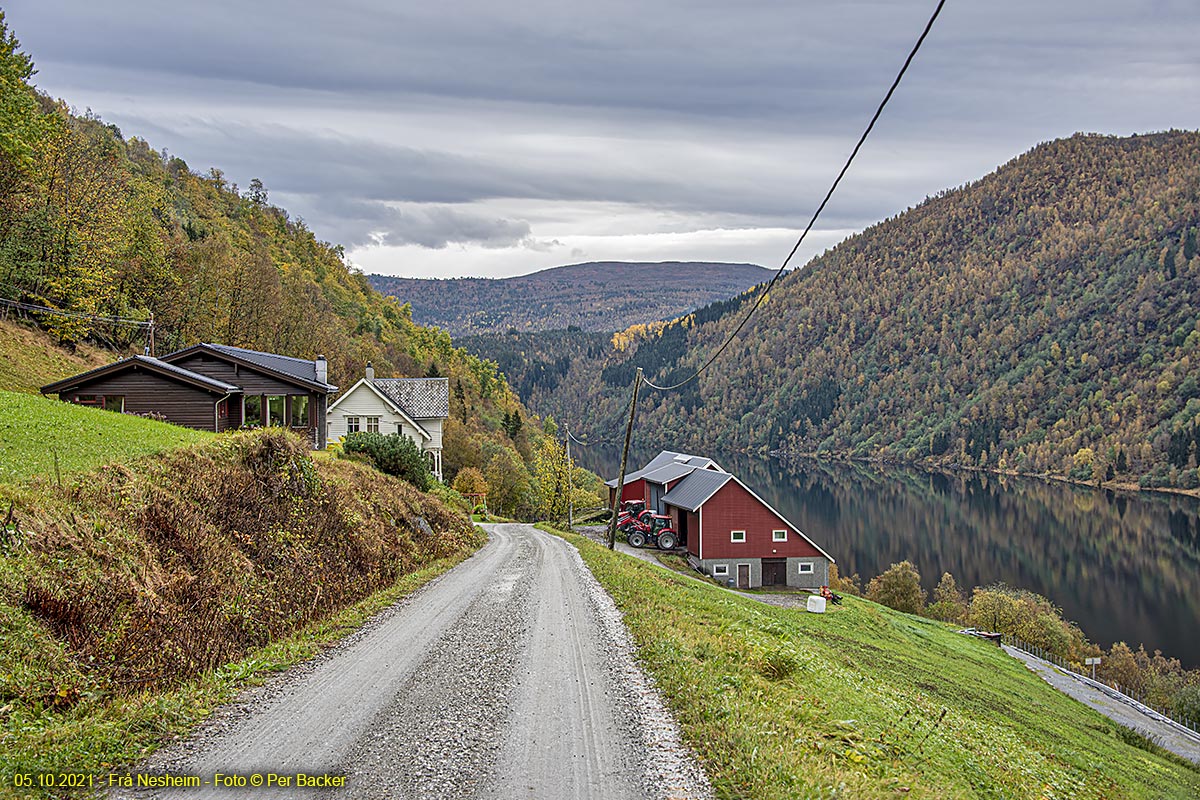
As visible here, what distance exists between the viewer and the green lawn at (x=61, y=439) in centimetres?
1255

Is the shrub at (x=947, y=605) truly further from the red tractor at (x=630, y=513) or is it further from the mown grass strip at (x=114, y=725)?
the mown grass strip at (x=114, y=725)

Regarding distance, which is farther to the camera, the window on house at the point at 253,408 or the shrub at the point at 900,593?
the shrub at the point at 900,593

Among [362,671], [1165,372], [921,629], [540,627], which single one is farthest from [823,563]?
[1165,372]

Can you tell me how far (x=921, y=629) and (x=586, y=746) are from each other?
132ft

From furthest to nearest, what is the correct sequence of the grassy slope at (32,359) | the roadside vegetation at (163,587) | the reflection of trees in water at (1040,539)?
the reflection of trees in water at (1040,539) < the grassy slope at (32,359) < the roadside vegetation at (163,587)

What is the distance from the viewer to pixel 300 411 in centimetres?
3941

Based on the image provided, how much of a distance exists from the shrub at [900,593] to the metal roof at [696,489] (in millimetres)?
18836

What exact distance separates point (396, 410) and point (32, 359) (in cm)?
1886

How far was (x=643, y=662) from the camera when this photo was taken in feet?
35.4

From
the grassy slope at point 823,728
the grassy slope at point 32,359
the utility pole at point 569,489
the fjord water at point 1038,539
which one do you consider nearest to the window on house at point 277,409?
the grassy slope at point 32,359

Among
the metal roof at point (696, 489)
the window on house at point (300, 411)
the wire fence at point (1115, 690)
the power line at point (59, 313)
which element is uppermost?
the power line at point (59, 313)

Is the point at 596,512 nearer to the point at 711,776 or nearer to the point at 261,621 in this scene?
the point at 261,621

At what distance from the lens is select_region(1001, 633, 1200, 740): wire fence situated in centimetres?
3906

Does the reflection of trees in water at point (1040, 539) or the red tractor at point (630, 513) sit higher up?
the red tractor at point (630, 513)
